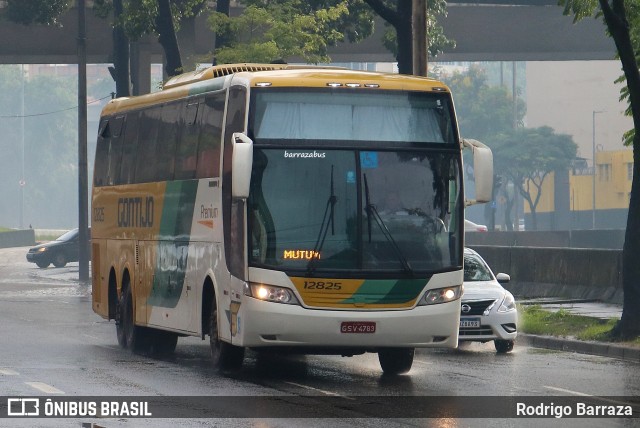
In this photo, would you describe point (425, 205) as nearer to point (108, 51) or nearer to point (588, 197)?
point (108, 51)

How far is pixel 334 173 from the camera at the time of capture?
54.6 ft

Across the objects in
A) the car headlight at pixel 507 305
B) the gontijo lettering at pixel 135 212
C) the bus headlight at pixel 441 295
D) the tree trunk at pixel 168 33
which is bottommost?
the car headlight at pixel 507 305

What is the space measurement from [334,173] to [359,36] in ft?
78.4

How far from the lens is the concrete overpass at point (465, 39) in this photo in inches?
1973

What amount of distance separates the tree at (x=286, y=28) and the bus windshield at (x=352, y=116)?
19184 mm

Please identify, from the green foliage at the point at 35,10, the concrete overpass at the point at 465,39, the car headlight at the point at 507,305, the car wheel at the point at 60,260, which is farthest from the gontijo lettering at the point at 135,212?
the car wheel at the point at 60,260

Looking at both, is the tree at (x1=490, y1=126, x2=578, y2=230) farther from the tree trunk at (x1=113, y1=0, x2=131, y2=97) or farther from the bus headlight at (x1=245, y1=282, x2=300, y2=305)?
the bus headlight at (x1=245, y1=282, x2=300, y2=305)

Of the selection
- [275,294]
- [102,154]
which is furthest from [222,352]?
[102,154]

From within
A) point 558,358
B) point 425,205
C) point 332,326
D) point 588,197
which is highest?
point 425,205

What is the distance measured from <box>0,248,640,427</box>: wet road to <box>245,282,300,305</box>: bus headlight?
0.92 m

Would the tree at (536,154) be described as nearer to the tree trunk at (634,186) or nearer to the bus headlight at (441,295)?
the tree trunk at (634,186)

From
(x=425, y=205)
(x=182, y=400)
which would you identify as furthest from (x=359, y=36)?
(x=182, y=400)

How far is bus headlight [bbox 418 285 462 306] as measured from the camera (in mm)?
16703

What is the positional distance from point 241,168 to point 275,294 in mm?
1430
